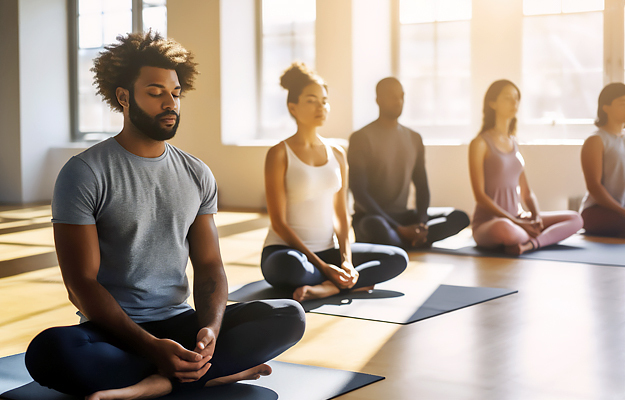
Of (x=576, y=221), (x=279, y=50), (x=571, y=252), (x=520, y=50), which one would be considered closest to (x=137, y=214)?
(x=571, y=252)

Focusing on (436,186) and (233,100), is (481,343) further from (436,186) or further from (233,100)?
(233,100)

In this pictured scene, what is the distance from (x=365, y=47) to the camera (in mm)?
6965

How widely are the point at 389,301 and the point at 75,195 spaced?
172 cm

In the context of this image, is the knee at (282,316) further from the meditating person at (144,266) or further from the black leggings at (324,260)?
the black leggings at (324,260)

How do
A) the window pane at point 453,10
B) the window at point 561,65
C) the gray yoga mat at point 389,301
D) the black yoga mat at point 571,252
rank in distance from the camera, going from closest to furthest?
the gray yoga mat at point 389,301 < the black yoga mat at point 571,252 < the window at point 561,65 < the window pane at point 453,10

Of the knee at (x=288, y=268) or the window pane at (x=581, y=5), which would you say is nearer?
the knee at (x=288, y=268)

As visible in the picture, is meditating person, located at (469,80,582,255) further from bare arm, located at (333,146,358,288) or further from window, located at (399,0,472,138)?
window, located at (399,0,472,138)

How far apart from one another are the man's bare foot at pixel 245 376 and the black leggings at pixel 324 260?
1.09 metres

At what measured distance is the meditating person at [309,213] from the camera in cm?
321

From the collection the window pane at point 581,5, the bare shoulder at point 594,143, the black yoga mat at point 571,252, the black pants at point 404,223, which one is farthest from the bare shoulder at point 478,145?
the window pane at point 581,5

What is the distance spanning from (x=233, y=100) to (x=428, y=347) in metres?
5.44

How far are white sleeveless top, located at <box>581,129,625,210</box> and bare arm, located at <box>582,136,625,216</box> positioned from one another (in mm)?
60

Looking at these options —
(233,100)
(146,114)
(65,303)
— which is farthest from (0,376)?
(233,100)

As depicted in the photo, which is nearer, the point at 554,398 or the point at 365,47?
the point at 554,398
